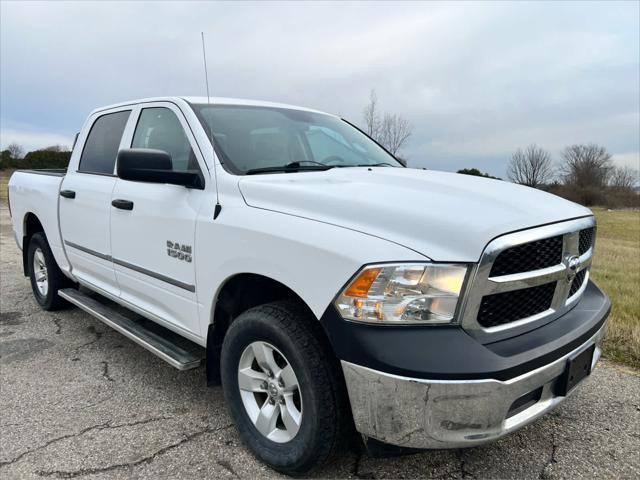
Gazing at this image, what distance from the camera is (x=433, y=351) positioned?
1.82 meters

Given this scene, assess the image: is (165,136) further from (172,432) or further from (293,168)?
(172,432)

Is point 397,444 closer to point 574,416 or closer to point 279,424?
point 279,424

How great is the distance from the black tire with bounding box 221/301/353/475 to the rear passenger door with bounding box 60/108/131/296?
175cm

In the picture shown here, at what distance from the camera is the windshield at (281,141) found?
2906mm

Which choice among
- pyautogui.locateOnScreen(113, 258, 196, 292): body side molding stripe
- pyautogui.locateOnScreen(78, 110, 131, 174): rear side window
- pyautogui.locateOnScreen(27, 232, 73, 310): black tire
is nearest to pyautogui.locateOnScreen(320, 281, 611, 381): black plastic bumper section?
pyautogui.locateOnScreen(113, 258, 196, 292): body side molding stripe

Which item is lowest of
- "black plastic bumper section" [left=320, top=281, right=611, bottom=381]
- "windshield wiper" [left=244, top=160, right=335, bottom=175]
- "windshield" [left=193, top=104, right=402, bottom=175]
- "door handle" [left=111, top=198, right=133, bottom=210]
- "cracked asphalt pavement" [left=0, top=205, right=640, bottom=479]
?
"cracked asphalt pavement" [left=0, top=205, right=640, bottom=479]

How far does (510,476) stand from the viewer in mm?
2385

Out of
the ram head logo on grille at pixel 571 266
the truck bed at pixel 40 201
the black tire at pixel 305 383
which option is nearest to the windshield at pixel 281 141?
the black tire at pixel 305 383

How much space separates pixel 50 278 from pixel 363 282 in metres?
4.01

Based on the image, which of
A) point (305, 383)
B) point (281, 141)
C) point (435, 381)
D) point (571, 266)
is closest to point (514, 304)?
point (571, 266)

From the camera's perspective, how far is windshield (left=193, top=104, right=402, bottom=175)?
2906mm

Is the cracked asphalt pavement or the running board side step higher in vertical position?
the running board side step

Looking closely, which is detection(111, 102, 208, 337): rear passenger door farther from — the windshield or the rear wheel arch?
the rear wheel arch

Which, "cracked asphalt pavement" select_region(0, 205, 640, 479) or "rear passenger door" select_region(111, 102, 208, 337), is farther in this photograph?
A: "rear passenger door" select_region(111, 102, 208, 337)
